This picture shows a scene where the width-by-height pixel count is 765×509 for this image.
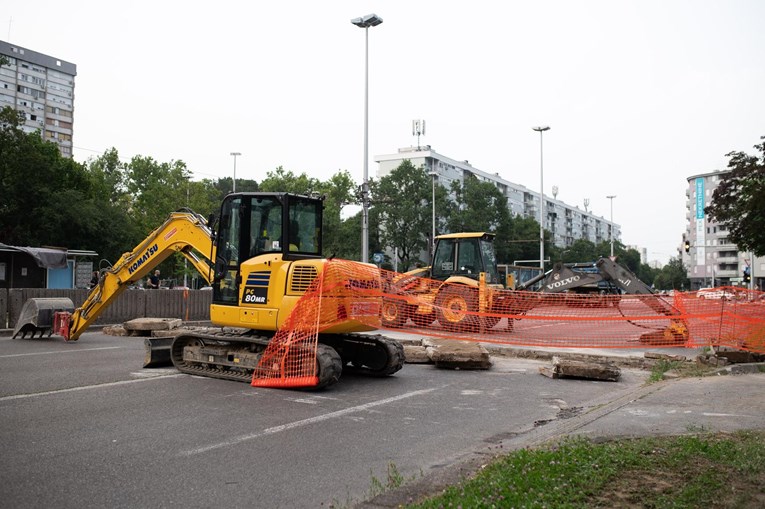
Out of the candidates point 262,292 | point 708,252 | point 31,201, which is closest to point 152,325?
point 262,292

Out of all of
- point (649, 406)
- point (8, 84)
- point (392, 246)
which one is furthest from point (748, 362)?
point (8, 84)

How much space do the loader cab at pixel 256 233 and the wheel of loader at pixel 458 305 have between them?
5.59 metres

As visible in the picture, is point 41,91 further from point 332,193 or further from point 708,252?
point 708,252

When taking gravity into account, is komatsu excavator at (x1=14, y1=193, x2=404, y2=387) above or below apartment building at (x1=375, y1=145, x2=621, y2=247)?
below

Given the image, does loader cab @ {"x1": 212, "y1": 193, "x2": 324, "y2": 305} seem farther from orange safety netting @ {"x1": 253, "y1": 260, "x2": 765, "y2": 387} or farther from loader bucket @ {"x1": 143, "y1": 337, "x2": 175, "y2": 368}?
loader bucket @ {"x1": 143, "y1": 337, "x2": 175, "y2": 368}

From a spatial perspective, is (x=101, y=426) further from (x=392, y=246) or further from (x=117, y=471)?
(x=392, y=246)

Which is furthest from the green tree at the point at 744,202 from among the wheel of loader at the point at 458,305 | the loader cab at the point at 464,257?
the wheel of loader at the point at 458,305

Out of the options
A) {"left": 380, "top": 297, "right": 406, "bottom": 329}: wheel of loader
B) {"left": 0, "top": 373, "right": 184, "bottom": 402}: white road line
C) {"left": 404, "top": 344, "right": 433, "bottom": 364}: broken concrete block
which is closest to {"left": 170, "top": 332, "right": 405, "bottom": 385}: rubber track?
{"left": 0, "top": 373, "right": 184, "bottom": 402}: white road line

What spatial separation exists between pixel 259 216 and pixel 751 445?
784 centimetres

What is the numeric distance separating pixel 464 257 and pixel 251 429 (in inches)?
578

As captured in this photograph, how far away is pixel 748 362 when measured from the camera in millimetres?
12773

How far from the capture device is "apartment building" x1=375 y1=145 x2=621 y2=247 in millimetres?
94562

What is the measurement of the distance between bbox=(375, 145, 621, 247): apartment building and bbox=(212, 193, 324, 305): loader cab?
153ft

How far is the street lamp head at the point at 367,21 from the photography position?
85.0ft
